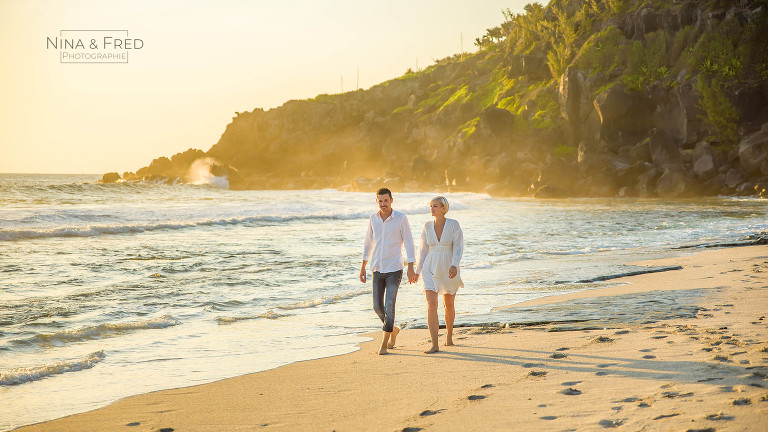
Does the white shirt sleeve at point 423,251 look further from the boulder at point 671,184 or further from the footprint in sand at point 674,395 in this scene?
the boulder at point 671,184

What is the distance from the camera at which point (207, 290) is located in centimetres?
1105

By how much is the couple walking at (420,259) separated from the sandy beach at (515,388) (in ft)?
1.18

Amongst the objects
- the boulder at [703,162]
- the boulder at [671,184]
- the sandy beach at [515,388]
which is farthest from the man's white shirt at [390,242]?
the boulder at [703,162]

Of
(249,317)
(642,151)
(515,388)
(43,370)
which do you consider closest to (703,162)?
(642,151)

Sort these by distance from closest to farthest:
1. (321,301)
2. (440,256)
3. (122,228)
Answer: (440,256)
(321,301)
(122,228)

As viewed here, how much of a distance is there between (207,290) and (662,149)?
167 ft

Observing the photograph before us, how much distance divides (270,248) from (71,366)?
1227 cm

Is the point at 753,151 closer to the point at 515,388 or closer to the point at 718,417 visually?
the point at 515,388

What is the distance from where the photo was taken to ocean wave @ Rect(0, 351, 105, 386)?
18.6 feet

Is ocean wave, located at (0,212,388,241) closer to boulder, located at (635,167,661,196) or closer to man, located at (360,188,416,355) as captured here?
man, located at (360,188,416,355)

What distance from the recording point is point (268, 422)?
435 centimetres

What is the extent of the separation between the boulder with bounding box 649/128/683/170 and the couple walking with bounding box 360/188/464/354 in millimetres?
51467

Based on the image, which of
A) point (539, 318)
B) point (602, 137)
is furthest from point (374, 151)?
point (539, 318)

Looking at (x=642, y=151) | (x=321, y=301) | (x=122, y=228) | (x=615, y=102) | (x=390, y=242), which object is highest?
(x=615, y=102)
